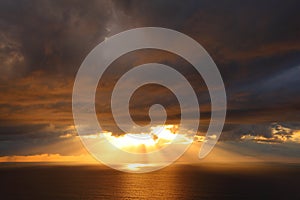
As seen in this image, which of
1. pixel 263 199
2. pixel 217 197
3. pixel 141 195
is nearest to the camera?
pixel 263 199

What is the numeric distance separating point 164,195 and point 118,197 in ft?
82.9

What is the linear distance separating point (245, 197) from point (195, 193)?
94.3 feet

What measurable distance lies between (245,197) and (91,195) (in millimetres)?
81836

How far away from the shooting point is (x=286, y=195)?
148 meters

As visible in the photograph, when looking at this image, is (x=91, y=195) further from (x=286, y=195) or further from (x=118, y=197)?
(x=286, y=195)

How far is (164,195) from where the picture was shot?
507ft

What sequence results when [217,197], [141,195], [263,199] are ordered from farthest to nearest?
[141,195]
[217,197]
[263,199]

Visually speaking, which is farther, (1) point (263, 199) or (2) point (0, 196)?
(2) point (0, 196)

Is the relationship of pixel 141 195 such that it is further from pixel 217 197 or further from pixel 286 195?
pixel 286 195

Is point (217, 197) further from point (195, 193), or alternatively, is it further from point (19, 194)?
point (19, 194)

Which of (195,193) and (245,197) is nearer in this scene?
(245,197)

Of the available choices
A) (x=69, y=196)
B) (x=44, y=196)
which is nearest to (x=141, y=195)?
(x=69, y=196)

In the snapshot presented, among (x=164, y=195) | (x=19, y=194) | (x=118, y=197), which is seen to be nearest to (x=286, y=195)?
(x=164, y=195)

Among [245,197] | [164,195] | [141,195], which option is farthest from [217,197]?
[141,195]
